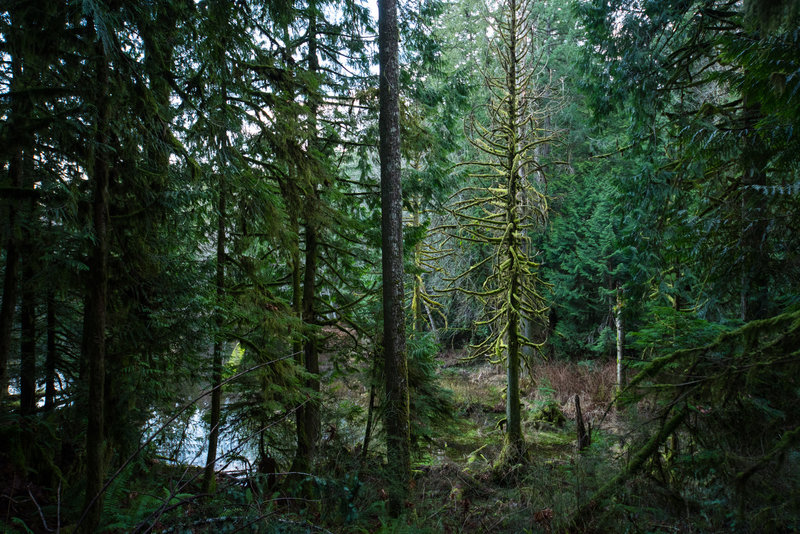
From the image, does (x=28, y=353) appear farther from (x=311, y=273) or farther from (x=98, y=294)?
(x=311, y=273)

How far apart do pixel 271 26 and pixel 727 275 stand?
24.6 feet

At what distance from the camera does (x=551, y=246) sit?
1925cm

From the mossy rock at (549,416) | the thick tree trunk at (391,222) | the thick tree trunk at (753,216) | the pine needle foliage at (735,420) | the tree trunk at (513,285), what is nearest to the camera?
the pine needle foliage at (735,420)

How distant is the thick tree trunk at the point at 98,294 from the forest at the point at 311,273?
0.02m

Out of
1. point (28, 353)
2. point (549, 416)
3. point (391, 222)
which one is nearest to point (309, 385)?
point (391, 222)

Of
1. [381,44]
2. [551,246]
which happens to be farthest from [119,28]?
[551,246]

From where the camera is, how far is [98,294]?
3.35m

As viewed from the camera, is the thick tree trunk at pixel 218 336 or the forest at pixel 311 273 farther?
the thick tree trunk at pixel 218 336

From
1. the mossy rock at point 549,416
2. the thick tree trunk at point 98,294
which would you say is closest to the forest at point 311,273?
the thick tree trunk at point 98,294

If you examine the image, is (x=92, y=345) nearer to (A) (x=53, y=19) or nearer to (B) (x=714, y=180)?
(A) (x=53, y=19)

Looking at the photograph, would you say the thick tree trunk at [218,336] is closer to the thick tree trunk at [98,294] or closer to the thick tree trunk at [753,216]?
the thick tree trunk at [98,294]

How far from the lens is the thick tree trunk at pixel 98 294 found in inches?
125

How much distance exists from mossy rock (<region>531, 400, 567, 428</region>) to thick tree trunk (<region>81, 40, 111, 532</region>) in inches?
452

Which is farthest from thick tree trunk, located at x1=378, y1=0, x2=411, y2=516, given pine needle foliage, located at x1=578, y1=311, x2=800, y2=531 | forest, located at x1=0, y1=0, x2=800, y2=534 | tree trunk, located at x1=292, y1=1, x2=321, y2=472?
pine needle foliage, located at x1=578, y1=311, x2=800, y2=531
